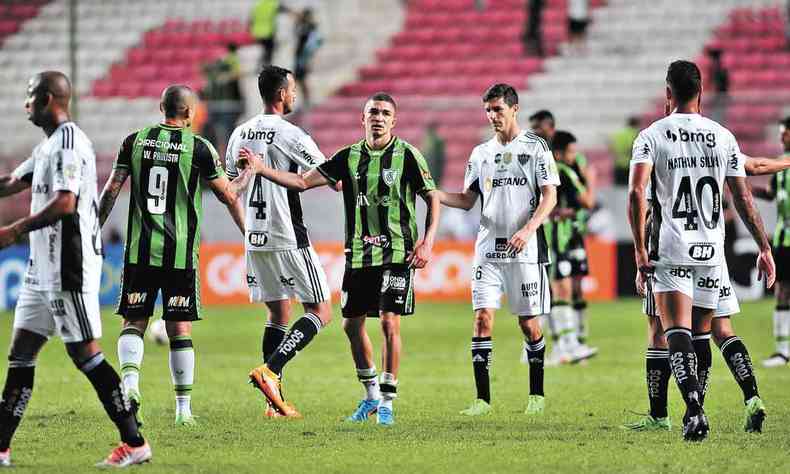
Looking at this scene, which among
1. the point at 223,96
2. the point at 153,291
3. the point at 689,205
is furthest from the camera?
the point at 223,96

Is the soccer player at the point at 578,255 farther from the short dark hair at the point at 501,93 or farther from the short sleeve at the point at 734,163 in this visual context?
the short sleeve at the point at 734,163

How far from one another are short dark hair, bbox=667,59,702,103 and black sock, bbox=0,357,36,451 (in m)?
4.00

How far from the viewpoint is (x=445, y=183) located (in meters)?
23.5

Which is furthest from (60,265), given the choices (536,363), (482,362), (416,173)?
(536,363)

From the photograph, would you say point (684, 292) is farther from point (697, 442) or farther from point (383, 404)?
point (383, 404)

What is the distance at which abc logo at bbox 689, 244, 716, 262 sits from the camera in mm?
7883

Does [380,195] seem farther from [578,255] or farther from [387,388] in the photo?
[578,255]

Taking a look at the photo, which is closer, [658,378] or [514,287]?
[658,378]

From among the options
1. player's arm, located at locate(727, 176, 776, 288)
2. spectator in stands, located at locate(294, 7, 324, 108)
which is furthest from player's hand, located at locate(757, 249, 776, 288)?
spectator in stands, located at locate(294, 7, 324, 108)

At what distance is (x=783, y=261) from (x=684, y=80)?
19.2ft

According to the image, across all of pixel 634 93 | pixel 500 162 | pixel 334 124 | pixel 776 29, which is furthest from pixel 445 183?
pixel 500 162

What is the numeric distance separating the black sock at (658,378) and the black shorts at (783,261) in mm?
5138

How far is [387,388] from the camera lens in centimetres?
890

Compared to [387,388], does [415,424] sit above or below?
below
